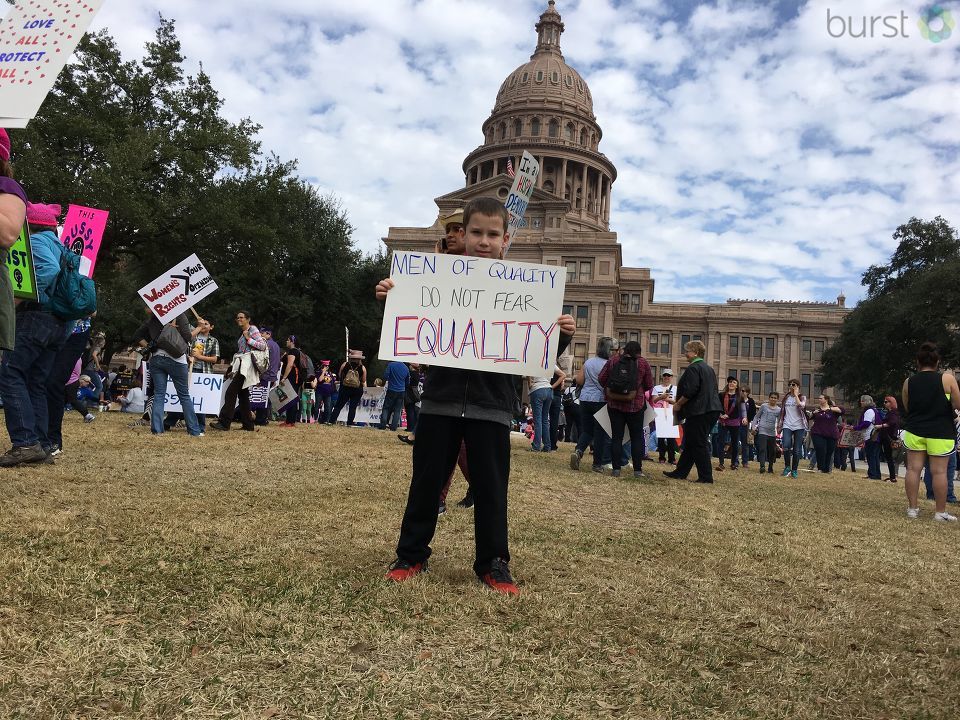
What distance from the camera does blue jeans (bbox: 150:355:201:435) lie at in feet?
30.3

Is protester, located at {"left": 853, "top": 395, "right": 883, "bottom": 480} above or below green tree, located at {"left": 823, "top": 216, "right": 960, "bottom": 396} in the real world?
below

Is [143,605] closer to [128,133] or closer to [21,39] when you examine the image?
[21,39]

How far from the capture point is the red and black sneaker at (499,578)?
312 centimetres

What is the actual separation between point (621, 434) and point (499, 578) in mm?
6118

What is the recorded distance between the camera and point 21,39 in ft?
9.21

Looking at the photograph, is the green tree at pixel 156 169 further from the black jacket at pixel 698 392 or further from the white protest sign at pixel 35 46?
the white protest sign at pixel 35 46

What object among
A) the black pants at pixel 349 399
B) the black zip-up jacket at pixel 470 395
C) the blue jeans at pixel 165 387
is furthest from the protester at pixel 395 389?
the black zip-up jacket at pixel 470 395

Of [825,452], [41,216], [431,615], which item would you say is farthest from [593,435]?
[825,452]

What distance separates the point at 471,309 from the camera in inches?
135

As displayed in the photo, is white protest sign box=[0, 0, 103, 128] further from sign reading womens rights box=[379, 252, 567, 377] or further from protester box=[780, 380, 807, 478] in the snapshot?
protester box=[780, 380, 807, 478]

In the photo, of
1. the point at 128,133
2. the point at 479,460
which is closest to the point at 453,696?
the point at 479,460

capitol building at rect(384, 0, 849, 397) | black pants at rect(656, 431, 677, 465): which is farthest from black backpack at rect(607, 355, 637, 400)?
capitol building at rect(384, 0, 849, 397)

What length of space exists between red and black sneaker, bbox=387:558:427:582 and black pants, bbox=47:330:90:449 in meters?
4.47

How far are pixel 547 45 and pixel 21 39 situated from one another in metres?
103
